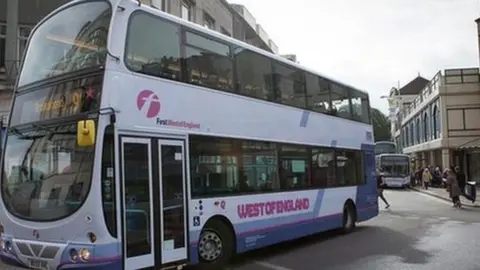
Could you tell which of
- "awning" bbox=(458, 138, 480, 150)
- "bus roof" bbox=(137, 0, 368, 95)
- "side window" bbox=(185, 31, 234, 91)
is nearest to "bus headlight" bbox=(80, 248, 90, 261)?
"side window" bbox=(185, 31, 234, 91)

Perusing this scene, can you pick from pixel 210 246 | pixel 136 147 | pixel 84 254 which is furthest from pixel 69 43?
pixel 210 246

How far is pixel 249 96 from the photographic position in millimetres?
10305

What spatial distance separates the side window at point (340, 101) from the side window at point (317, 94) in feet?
1.29

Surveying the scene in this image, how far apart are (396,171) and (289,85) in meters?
31.4

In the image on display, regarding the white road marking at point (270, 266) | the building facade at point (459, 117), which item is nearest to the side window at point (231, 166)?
the white road marking at point (270, 266)

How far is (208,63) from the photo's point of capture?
9.31 meters

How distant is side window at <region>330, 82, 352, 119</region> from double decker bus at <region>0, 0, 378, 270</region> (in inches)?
128

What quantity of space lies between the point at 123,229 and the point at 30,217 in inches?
A: 53.3

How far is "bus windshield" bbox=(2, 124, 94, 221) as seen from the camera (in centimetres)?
691

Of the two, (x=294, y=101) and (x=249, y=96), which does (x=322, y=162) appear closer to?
(x=294, y=101)

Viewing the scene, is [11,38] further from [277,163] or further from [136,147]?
[136,147]

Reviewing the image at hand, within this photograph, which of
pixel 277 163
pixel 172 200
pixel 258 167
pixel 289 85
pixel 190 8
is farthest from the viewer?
pixel 190 8

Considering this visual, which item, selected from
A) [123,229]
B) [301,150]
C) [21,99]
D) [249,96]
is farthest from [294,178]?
[21,99]

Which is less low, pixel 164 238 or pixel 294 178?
pixel 294 178
